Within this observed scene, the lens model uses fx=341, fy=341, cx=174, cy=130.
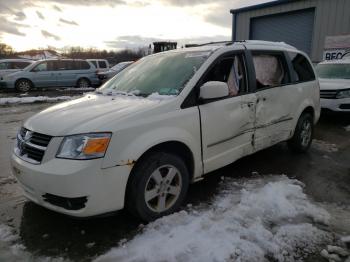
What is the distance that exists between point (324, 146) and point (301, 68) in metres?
1.77

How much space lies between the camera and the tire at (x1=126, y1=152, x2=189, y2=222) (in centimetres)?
315

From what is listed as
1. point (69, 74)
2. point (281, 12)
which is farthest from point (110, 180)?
point (69, 74)

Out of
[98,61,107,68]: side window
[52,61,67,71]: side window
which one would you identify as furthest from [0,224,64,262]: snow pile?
[98,61,107,68]: side window

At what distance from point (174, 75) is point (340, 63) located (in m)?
7.64

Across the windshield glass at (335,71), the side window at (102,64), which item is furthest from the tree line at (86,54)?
the windshield glass at (335,71)

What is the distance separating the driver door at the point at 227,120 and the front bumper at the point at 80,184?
1.14 m

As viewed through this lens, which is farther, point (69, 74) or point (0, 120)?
point (69, 74)

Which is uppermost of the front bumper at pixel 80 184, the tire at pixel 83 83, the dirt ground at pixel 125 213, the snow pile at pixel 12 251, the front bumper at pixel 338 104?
the front bumper at pixel 80 184

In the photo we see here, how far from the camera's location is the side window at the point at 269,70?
4.60 m

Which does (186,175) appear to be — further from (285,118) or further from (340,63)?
(340,63)

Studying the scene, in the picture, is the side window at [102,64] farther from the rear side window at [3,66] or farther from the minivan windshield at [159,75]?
the minivan windshield at [159,75]

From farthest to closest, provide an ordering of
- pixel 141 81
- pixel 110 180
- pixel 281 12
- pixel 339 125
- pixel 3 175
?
1. pixel 281 12
2. pixel 339 125
3. pixel 3 175
4. pixel 141 81
5. pixel 110 180

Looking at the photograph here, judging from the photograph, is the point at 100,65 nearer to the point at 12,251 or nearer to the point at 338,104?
the point at 338,104

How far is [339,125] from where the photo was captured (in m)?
8.41
